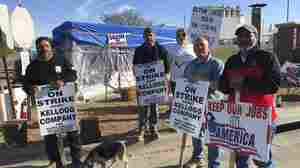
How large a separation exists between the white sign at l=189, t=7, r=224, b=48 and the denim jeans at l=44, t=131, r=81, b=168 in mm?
4606

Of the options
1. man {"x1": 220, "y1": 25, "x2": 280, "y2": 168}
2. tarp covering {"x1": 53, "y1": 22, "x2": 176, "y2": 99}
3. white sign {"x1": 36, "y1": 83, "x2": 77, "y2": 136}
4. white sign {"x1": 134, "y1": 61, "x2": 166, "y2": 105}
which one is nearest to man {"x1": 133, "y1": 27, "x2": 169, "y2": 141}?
white sign {"x1": 134, "y1": 61, "x2": 166, "y2": 105}

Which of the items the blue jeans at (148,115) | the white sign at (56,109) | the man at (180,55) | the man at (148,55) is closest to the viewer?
the white sign at (56,109)

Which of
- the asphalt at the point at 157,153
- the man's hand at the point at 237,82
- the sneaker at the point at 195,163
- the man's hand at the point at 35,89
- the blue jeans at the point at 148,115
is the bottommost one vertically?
the asphalt at the point at 157,153

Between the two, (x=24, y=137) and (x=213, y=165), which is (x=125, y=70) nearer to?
(x=24, y=137)

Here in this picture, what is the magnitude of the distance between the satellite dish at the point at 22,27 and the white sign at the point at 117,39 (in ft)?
16.7

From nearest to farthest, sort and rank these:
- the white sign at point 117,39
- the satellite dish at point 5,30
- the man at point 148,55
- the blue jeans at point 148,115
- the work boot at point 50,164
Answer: the work boot at point 50,164
the man at point 148,55
the blue jeans at point 148,115
the satellite dish at point 5,30
the white sign at point 117,39

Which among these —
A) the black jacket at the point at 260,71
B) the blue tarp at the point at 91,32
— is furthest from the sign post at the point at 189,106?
the blue tarp at the point at 91,32

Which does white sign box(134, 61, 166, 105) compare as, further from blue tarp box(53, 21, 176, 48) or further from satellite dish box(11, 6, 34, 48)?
blue tarp box(53, 21, 176, 48)

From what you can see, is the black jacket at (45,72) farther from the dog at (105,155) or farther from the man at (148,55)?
the man at (148,55)

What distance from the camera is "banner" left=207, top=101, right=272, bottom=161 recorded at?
3398mm

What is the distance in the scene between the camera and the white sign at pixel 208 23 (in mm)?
7945

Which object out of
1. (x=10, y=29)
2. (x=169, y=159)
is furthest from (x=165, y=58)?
(x=10, y=29)

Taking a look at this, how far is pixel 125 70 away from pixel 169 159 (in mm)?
9048

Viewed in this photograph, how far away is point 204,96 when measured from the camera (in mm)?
4117
